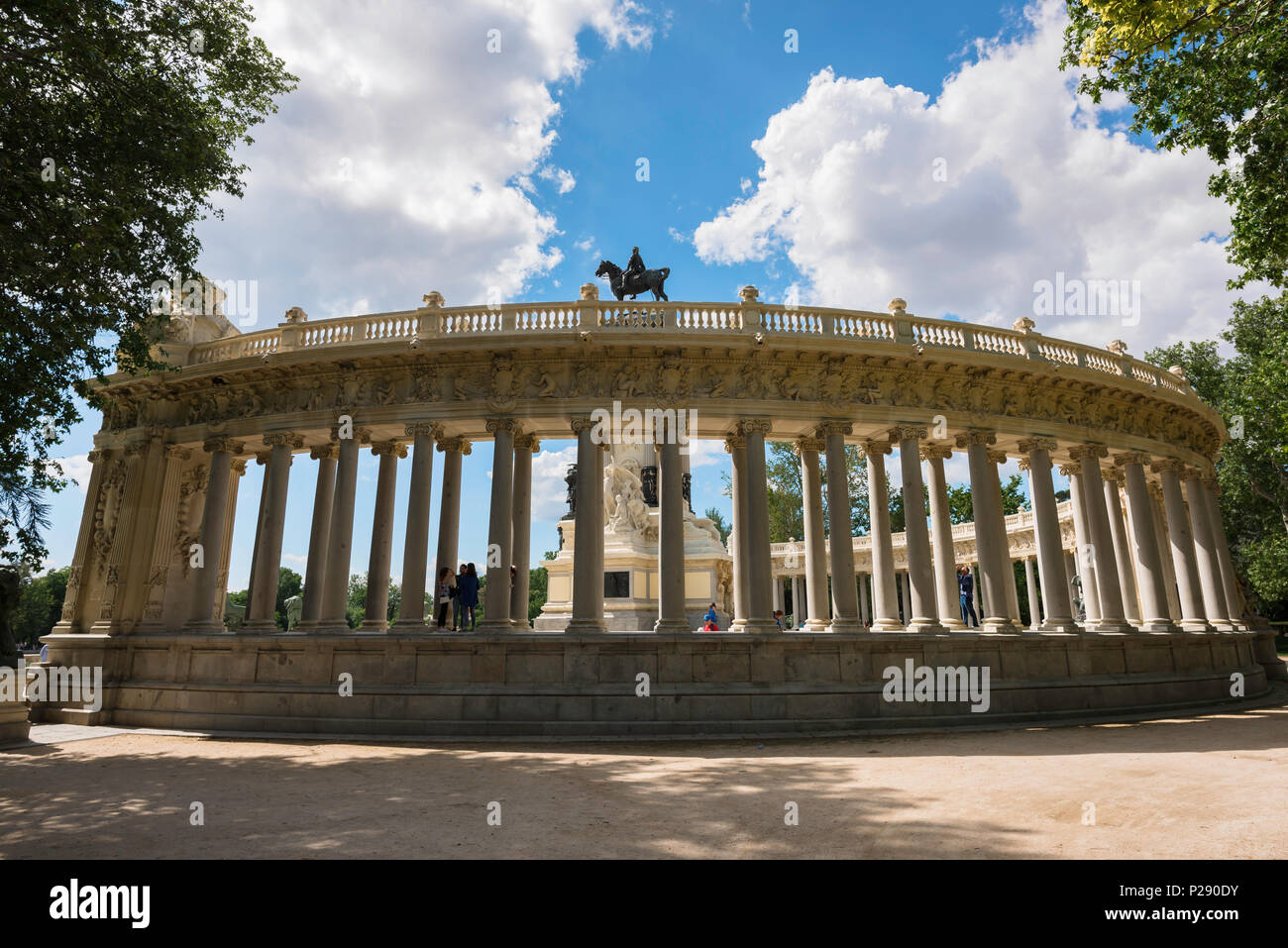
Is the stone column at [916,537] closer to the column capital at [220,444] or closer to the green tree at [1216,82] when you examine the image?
the green tree at [1216,82]

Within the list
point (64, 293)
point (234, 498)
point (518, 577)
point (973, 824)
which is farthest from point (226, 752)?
→ point (973, 824)

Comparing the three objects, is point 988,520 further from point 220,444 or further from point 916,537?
point 220,444

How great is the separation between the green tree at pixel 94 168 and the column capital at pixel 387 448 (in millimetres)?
7130

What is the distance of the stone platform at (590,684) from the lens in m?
18.4

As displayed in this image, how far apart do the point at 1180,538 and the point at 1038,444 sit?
9.22 meters

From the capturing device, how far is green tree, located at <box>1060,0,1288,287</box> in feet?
44.3

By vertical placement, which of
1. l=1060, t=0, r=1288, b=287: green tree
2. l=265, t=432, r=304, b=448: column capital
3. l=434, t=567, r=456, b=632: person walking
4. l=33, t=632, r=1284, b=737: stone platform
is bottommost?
l=33, t=632, r=1284, b=737: stone platform

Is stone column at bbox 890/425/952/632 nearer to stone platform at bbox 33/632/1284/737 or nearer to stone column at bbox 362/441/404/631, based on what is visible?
stone platform at bbox 33/632/1284/737

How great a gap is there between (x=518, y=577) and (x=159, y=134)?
1452 centimetres

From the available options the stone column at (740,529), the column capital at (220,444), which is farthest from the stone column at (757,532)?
the column capital at (220,444)

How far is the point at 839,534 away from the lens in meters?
21.0

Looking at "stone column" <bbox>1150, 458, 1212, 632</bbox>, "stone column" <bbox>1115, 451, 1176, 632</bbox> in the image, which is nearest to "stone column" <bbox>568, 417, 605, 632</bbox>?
"stone column" <bbox>1115, 451, 1176, 632</bbox>

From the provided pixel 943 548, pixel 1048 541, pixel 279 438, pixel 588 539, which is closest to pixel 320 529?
pixel 279 438

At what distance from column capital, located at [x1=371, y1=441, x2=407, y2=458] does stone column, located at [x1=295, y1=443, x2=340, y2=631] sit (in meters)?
1.27
